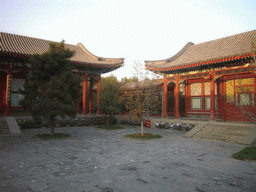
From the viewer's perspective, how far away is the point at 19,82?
48.5ft

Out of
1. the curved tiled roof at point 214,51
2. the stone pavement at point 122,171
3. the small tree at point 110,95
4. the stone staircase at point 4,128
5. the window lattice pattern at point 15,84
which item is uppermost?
the curved tiled roof at point 214,51

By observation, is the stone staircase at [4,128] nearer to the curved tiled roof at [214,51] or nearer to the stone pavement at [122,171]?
the stone pavement at [122,171]

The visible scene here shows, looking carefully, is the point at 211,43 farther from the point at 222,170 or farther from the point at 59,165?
the point at 59,165

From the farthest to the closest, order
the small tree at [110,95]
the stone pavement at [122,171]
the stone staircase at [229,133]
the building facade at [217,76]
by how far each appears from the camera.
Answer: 1. the small tree at [110,95]
2. the building facade at [217,76]
3. the stone staircase at [229,133]
4. the stone pavement at [122,171]

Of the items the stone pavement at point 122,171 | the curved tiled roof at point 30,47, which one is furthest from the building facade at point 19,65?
the stone pavement at point 122,171

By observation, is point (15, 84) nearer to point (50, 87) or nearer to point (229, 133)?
point (50, 87)

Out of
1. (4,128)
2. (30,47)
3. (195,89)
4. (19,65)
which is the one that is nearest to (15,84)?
(19,65)

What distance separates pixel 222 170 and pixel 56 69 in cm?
797

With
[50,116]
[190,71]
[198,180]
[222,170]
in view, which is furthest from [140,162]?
[190,71]

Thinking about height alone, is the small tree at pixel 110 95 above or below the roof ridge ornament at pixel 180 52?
below

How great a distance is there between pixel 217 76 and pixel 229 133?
4126 mm

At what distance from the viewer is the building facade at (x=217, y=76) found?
435 inches

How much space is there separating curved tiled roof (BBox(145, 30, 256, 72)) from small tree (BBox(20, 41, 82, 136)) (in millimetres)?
7378

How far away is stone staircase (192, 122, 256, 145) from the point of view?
843 centimetres
